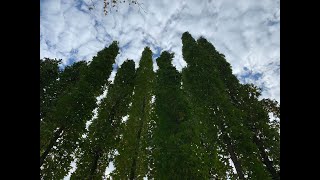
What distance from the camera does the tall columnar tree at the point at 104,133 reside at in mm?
19114

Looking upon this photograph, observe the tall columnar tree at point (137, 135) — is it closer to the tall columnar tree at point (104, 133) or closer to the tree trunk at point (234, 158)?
the tall columnar tree at point (104, 133)

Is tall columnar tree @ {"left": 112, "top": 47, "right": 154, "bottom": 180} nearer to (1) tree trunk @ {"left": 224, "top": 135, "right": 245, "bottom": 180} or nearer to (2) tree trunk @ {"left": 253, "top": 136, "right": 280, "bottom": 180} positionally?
(1) tree trunk @ {"left": 224, "top": 135, "right": 245, "bottom": 180}

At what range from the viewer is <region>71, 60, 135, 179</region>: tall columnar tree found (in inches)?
753

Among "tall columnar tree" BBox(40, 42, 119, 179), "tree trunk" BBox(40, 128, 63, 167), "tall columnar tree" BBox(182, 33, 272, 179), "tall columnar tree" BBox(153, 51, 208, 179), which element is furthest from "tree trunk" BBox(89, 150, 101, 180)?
"tall columnar tree" BBox(182, 33, 272, 179)

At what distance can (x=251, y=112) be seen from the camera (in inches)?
851

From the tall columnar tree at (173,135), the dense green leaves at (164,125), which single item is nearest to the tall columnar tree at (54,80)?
the dense green leaves at (164,125)

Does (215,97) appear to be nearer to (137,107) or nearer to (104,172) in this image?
(137,107)

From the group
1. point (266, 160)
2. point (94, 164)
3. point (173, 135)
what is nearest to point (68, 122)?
point (94, 164)

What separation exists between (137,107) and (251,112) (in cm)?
1101

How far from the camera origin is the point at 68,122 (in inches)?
763

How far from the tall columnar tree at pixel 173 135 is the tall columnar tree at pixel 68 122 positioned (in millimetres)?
5619

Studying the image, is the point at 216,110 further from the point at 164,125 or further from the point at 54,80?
the point at 54,80

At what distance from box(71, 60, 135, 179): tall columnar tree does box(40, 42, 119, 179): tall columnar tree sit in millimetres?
1022

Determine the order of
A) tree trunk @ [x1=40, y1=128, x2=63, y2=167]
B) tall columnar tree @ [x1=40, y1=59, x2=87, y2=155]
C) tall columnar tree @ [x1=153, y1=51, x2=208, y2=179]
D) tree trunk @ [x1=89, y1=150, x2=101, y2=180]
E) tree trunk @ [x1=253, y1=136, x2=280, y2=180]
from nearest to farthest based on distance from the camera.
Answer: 1. tall columnar tree @ [x1=153, y1=51, x2=208, y2=179]
2. tree trunk @ [x1=40, y1=128, x2=63, y2=167]
3. tree trunk @ [x1=253, y1=136, x2=280, y2=180]
4. tree trunk @ [x1=89, y1=150, x2=101, y2=180]
5. tall columnar tree @ [x1=40, y1=59, x2=87, y2=155]
